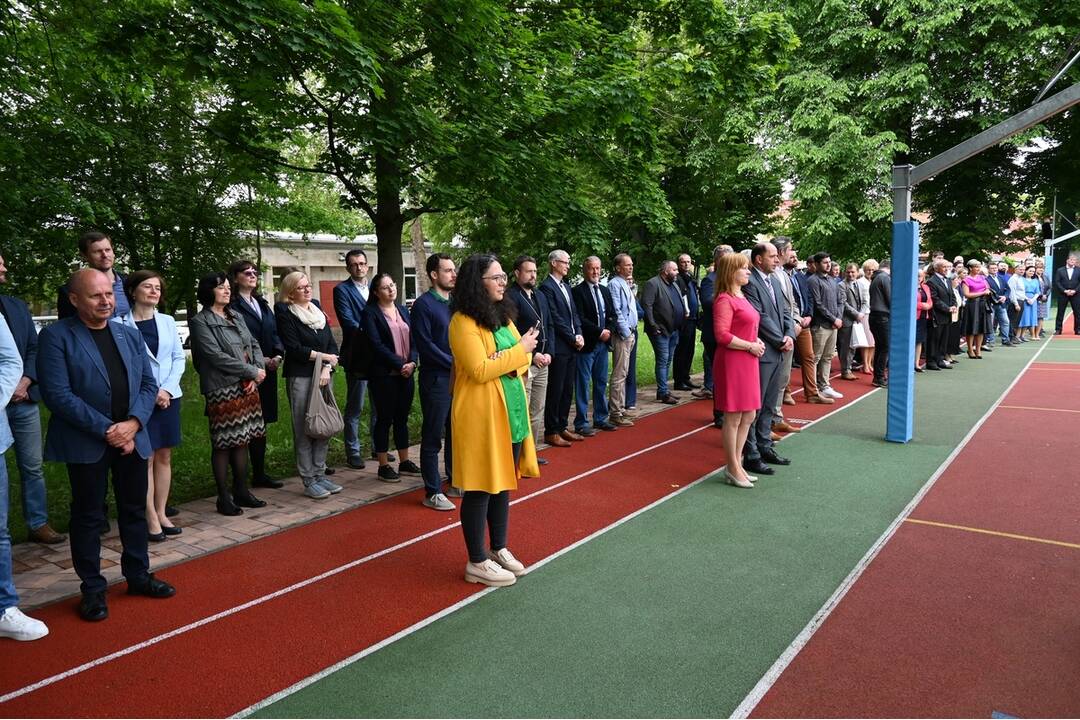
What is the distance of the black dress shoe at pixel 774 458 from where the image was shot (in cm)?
715

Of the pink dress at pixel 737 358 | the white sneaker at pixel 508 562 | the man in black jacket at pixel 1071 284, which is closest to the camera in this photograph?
the white sneaker at pixel 508 562

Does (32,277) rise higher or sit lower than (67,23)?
lower

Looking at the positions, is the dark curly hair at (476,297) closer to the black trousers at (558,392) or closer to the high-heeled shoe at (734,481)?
the high-heeled shoe at (734,481)

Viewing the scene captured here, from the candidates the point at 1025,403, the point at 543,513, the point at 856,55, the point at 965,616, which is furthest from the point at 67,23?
the point at 856,55

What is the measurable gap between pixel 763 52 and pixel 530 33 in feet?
17.4

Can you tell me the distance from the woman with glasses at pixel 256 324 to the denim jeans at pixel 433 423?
153 centimetres

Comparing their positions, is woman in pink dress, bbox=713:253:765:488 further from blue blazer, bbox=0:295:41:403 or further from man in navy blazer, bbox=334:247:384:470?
blue blazer, bbox=0:295:41:403

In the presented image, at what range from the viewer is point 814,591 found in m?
4.27

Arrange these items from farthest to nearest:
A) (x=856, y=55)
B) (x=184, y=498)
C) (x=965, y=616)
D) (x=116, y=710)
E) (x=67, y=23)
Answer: (x=856, y=55) → (x=67, y=23) → (x=184, y=498) → (x=965, y=616) → (x=116, y=710)

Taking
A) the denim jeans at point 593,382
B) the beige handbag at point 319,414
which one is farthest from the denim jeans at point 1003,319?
the beige handbag at point 319,414

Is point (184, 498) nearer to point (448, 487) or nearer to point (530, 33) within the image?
point (448, 487)

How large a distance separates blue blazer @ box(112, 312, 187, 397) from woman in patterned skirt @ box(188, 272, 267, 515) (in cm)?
34

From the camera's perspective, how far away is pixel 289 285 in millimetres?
6457

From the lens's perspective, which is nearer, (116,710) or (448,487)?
(116,710)
